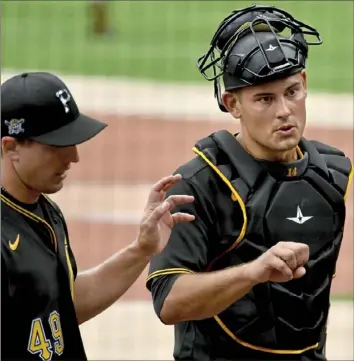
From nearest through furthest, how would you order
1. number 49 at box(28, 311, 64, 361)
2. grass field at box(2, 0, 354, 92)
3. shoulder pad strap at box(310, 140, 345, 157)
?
number 49 at box(28, 311, 64, 361) < shoulder pad strap at box(310, 140, 345, 157) < grass field at box(2, 0, 354, 92)

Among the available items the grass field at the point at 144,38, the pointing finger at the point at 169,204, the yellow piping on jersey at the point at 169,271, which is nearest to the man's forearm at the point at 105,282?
the yellow piping on jersey at the point at 169,271

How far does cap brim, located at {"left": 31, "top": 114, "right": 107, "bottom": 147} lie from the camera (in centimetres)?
434

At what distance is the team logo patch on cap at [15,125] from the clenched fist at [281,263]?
897 millimetres

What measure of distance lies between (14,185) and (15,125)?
0.20 meters

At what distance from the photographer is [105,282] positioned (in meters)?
4.80

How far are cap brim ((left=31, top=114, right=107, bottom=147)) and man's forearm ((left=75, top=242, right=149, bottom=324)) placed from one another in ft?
1.64

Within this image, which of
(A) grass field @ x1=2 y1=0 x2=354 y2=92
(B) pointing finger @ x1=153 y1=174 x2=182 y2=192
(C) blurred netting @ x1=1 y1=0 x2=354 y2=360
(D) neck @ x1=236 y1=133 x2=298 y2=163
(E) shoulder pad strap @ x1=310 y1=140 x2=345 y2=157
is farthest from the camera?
(A) grass field @ x1=2 y1=0 x2=354 y2=92

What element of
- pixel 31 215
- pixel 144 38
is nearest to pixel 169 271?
pixel 31 215

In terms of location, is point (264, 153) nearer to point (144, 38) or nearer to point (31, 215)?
point (31, 215)

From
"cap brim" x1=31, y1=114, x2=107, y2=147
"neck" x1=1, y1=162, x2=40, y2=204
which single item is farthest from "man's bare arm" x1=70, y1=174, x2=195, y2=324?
"neck" x1=1, y1=162, x2=40, y2=204

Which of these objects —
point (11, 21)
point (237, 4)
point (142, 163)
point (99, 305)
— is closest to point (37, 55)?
point (11, 21)

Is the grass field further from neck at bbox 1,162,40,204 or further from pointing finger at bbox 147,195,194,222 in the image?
neck at bbox 1,162,40,204

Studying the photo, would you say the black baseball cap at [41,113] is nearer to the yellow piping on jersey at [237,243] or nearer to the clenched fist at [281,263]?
the yellow piping on jersey at [237,243]

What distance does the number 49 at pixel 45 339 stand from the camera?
13.9 ft
